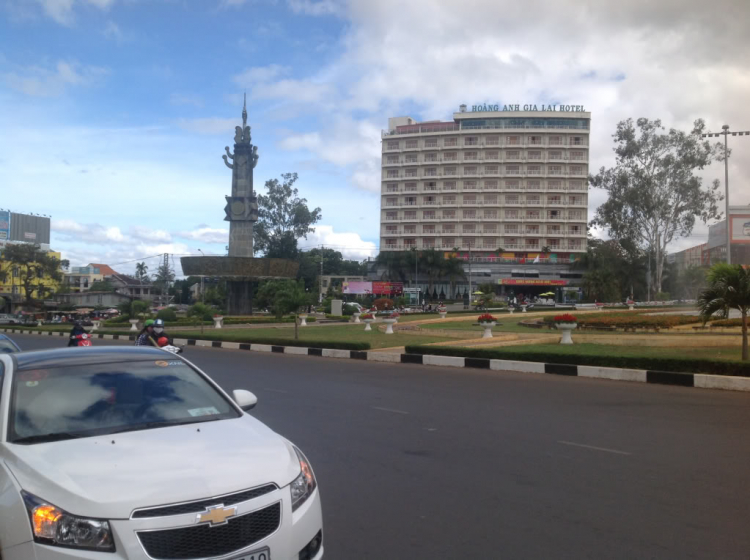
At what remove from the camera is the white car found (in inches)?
107

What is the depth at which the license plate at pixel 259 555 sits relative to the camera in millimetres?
2834

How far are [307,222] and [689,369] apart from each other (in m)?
58.8

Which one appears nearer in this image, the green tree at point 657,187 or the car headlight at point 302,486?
the car headlight at point 302,486

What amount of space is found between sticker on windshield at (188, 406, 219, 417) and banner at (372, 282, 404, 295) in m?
73.4

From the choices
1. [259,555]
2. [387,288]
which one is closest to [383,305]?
[387,288]

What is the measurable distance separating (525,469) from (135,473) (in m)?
3.88

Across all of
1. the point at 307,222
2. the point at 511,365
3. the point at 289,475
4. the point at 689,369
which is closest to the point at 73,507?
the point at 289,475

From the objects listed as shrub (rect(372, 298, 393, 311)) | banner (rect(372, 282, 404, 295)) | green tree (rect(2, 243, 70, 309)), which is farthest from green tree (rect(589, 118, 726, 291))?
green tree (rect(2, 243, 70, 309))

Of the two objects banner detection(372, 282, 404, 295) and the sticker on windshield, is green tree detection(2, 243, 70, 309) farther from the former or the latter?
the sticker on windshield

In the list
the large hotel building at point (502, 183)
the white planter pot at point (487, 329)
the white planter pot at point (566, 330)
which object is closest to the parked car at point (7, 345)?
the white planter pot at point (566, 330)

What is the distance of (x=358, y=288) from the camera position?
260ft

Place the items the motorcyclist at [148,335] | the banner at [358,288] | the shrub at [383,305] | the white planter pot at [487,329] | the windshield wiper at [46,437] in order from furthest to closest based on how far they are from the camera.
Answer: the banner at [358,288] < the shrub at [383,305] < the white planter pot at [487,329] < the motorcyclist at [148,335] < the windshield wiper at [46,437]

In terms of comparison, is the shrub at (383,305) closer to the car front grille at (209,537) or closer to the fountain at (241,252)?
the fountain at (241,252)

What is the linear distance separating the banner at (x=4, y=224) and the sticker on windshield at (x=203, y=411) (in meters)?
101
